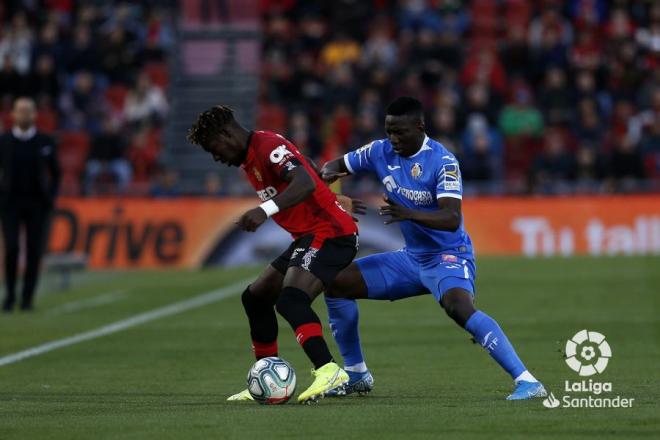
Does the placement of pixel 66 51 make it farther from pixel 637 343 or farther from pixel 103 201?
pixel 637 343

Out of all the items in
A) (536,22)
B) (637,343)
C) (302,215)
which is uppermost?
(536,22)

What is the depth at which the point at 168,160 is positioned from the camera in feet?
95.9

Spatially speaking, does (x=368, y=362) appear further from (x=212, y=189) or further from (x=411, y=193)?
(x=212, y=189)

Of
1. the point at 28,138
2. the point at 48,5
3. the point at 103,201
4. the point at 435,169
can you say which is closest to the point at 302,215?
the point at 435,169

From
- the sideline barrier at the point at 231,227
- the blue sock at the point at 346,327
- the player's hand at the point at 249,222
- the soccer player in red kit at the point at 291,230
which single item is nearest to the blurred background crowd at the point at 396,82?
the sideline barrier at the point at 231,227

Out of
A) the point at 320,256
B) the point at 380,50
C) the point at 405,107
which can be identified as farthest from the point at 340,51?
the point at 320,256

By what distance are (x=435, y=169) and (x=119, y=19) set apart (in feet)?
70.7

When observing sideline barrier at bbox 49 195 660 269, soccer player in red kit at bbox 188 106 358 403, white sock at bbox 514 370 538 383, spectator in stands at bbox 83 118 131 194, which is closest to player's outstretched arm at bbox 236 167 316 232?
soccer player in red kit at bbox 188 106 358 403

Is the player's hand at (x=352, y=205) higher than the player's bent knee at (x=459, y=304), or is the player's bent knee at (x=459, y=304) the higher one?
the player's hand at (x=352, y=205)

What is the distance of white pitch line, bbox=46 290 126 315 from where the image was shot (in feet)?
57.3

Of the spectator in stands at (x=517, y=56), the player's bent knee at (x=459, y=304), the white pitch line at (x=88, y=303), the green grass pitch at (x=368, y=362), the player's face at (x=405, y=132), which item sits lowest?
the white pitch line at (x=88, y=303)

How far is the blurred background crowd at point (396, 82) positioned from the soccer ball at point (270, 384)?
16.0 m

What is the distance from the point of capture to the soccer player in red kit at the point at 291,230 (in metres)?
8.88

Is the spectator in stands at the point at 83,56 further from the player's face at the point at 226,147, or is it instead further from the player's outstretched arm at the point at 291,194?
the player's outstretched arm at the point at 291,194
